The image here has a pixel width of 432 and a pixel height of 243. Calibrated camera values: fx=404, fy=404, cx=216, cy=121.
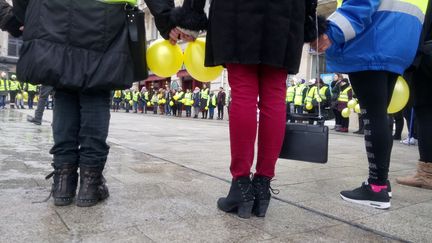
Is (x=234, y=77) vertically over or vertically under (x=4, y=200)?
over

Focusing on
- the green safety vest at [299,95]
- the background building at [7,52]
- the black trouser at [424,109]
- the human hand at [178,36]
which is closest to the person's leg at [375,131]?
the black trouser at [424,109]

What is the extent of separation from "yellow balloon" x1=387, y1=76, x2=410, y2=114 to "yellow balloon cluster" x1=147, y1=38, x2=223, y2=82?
1.44m

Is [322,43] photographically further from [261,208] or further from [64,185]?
[64,185]

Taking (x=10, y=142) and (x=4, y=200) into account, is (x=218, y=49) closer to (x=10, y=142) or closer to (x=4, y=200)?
(x=4, y=200)

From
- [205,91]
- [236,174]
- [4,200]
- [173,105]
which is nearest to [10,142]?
[4,200]

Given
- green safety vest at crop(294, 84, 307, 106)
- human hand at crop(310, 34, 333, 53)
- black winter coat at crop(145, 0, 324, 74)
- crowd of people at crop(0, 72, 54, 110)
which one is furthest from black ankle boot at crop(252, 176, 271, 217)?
crowd of people at crop(0, 72, 54, 110)

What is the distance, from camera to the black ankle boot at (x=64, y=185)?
2.26 m

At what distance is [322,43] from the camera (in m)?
2.44

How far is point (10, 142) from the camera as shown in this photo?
5.13 metres

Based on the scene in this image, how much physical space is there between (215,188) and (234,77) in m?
0.93

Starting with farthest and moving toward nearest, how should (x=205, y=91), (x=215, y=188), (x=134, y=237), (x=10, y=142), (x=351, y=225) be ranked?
(x=205, y=91)
(x=10, y=142)
(x=215, y=188)
(x=351, y=225)
(x=134, y=237)

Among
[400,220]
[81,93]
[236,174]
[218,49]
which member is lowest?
[400,220]

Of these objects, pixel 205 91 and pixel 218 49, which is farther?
pixel 205 91

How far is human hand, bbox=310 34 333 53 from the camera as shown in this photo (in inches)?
95.3
